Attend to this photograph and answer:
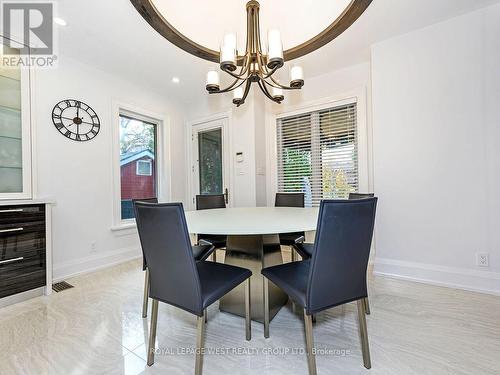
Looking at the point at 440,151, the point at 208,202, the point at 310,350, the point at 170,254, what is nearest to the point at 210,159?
the point at 208,202

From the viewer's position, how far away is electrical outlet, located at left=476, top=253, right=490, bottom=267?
2.06 metres

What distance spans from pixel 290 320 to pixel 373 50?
2.87 metres

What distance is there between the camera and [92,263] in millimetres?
2797

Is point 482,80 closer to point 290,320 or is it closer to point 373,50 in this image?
point 373,50

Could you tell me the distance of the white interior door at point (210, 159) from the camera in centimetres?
379

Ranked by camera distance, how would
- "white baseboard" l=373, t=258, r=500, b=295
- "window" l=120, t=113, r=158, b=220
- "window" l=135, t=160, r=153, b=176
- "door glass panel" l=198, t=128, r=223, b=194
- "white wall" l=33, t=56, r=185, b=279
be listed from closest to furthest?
1. "white baseboard" l=373, t=258, r=500, b=295
2. "white wall" l=33, t=56, r=185, b=279
3. "window" l=120, t=113, r=158, b=220
4. "window" l=135, t=160, r=153, b=176
5. "door glass panel" l=198, t=128, r=223, b=194

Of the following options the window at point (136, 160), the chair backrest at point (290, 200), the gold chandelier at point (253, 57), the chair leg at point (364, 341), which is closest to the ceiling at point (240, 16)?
the gold chandelier at point (253, 57)

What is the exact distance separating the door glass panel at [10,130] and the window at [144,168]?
1.40 metres

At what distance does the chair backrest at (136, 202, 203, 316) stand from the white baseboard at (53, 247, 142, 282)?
2.01 meters

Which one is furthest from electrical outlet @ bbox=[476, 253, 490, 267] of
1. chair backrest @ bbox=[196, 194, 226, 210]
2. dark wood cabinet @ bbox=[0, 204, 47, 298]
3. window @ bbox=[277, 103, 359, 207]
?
dark wood cabinet @ bbox=[0, 204, 47, 298]

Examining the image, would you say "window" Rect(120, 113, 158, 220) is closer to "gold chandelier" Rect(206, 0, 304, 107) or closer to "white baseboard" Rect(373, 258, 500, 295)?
"gold chandelier" Rect(206, 0, 304, 107)

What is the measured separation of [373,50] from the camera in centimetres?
257

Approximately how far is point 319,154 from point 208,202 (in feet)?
5.63

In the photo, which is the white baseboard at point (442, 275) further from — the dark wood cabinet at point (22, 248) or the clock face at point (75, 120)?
the clock face at point (75, 120)
